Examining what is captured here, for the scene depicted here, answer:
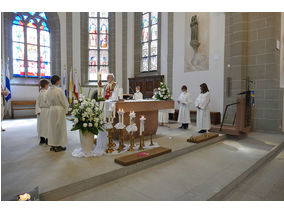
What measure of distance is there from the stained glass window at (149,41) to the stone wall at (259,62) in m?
4.75

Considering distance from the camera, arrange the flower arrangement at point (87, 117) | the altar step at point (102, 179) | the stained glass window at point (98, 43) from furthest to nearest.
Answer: the stained glass window at point (98, 43) → the flower arrangement at point (87, 117) → the altar step at point (102, 179)

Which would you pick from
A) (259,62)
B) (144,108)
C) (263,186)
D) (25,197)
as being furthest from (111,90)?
(259,62)

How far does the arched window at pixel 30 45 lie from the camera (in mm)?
11297

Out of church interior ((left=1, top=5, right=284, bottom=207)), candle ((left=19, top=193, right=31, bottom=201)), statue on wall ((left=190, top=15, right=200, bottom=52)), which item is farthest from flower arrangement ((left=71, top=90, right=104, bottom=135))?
statue on wall ((left=190, top=15, right=200, bottom=52))

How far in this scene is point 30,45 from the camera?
1168 cm

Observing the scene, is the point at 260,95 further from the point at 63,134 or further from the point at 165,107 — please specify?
Answer: the point at 63,134

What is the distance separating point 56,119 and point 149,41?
9.27m

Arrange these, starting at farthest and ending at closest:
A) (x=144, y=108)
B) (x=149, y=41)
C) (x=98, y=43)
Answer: (x=98, y=43)
(x=149, y=41)
(x=144, y=108)

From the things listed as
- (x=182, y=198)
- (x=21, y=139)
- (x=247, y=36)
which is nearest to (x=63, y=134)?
(x=21, y=139)

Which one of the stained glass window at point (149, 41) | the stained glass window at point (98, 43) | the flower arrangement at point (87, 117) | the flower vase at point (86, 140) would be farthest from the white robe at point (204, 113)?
the stained glass window at point (98, 43)

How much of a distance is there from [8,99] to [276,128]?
11545 mm

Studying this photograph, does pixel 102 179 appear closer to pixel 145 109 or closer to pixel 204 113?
pixel 145 109

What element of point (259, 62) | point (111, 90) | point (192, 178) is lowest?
point (192, 178)

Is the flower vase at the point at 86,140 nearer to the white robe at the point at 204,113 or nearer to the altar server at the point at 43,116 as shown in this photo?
the altar server at the point at 43,116
